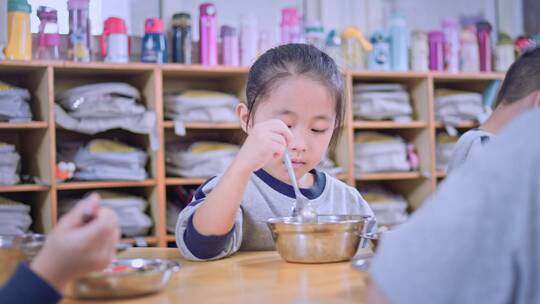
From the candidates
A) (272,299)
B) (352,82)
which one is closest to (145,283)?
(272,299)

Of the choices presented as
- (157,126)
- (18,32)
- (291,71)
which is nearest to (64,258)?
(291,71)

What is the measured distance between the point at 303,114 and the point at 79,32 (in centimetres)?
194

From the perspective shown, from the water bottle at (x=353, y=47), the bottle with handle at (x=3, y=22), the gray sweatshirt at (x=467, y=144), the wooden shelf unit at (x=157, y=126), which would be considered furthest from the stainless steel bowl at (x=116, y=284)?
the water bottle at (x=353, y=47)

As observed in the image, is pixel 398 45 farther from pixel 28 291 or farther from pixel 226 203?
pixel 28 291

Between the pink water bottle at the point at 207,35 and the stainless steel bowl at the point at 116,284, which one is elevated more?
the pink water bottle at the point at 207,35

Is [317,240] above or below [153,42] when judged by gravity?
below

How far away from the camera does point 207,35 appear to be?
3295mm

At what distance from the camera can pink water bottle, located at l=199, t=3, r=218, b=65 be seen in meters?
3.29

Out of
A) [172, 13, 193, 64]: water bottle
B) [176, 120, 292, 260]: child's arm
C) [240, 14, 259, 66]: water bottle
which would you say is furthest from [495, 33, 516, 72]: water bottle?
[176, 120, 292, 260]: child's arm

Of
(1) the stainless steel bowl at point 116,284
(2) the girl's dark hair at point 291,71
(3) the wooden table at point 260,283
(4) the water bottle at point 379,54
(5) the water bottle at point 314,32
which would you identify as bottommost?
(3) the wooden table at point 260,283

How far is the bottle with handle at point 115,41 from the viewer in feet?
10.2

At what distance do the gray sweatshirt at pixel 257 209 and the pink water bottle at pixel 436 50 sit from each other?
7.44 ft

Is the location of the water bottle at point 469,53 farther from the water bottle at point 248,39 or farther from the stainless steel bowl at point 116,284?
the stainless steel bowl at point 116,284

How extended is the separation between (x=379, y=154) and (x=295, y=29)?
80cm
